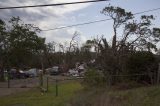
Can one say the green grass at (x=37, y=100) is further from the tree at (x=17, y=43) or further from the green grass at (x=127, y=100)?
the tree at (x=17, y=43)

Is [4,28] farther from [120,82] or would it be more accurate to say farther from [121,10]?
[120,82]

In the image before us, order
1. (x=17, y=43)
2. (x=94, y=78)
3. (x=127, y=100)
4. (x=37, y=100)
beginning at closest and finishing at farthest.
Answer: (x=127, y=100), (x=37, y=100), (x=94, y=78), (x=17, y=43)

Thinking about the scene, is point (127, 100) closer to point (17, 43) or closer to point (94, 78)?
point (94, 78)

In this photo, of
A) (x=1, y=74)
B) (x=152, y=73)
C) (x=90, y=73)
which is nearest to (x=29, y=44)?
(x=1, y=74)

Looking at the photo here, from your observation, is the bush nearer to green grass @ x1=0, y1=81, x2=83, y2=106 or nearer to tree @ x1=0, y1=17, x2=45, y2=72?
green grass @ x1=0, y1=81, x2=83, y2=106

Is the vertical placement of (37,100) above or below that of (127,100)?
below

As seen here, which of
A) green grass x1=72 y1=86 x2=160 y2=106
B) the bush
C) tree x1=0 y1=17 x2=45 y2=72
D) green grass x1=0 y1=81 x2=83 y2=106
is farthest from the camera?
tree x1=0 y1=17 x2=45 y2=72

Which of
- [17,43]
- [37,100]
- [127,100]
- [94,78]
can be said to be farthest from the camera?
[17,43]

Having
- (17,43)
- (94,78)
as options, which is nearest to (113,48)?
(94,78)

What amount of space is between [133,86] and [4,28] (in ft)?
111

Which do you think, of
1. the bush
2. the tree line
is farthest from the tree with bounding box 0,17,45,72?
the bush

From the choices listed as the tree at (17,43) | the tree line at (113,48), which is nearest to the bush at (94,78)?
the tree line at (113,48)

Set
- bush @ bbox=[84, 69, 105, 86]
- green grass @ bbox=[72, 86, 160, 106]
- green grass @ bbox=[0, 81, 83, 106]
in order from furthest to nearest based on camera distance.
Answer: bush @ bbox=[84, 69, 105, 86] < green grass @ bbox=[0, 81, 83, 106] < green grass @ bbox=[72, 86, 160, 106]

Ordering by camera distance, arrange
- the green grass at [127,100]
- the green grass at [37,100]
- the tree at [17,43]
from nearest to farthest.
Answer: the green grass at [127,100] → the green grass at [37,100] → the tree at [17,43]
